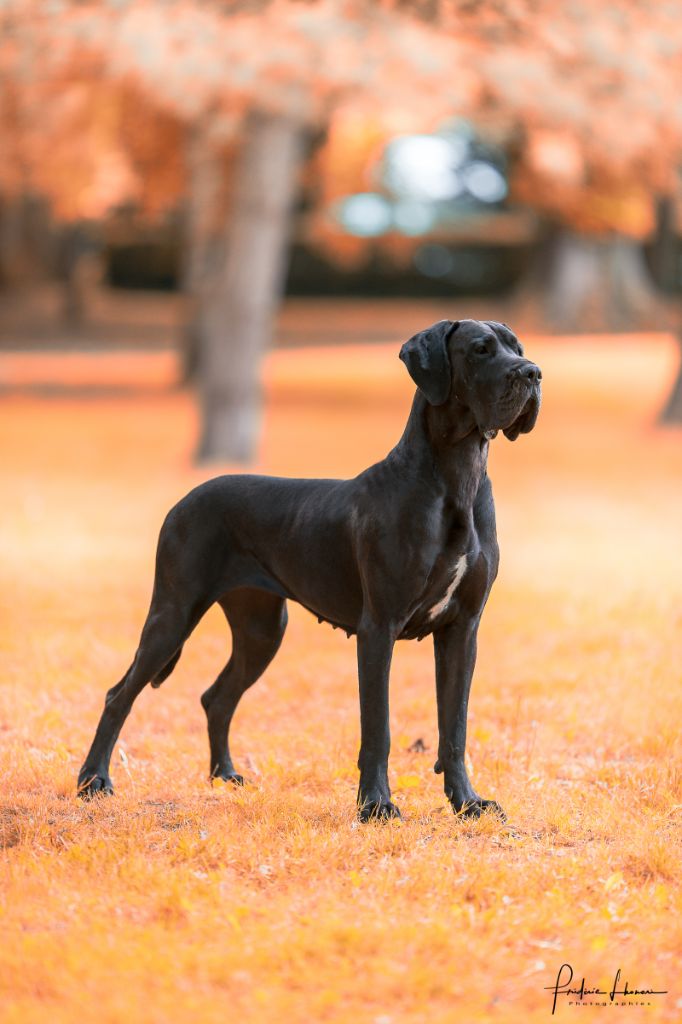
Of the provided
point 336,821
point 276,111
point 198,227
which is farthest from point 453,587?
point 198,227

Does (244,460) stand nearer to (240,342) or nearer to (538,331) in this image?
(240,342)

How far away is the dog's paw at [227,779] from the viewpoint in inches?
209

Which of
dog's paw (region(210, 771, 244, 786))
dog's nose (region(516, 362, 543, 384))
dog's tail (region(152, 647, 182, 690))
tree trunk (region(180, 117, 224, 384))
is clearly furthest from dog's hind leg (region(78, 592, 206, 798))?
tree trunk (region(180, 117, 224, 384))

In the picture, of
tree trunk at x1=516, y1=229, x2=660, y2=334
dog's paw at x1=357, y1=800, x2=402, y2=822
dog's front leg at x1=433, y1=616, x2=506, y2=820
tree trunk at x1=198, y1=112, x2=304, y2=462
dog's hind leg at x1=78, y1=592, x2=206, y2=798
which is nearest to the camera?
dog's paw at x1=357, y1=800, x2=402, y2=822

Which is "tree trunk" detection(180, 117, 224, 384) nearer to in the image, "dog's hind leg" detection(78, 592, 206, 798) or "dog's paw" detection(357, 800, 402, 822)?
"dog's hind leg" detection(78, 592, 206, 798)

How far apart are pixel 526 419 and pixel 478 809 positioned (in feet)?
4.47

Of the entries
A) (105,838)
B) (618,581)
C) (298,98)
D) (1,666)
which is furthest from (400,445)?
(298,98)

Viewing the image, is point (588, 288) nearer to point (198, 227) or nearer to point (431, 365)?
point (198, 227)

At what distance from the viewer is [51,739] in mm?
5953

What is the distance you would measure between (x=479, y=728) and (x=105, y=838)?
81.3 inches

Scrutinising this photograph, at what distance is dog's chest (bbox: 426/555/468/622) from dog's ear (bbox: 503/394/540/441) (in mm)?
433

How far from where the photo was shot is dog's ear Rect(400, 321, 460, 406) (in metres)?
4.53
